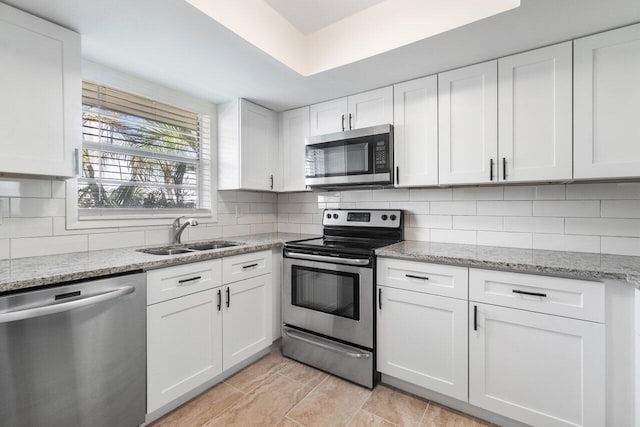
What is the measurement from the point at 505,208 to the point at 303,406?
73.8 inches

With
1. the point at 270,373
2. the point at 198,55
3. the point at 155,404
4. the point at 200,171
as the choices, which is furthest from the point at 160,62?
the point at 270,373

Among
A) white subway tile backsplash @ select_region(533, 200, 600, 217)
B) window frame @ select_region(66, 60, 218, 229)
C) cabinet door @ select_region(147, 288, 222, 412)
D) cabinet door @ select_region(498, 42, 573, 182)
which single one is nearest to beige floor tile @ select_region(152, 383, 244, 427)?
cabinet door @ select_region(147, 288, 222, 412)

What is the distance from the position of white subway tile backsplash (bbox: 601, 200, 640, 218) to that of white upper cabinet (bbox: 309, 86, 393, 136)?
144 centimetres

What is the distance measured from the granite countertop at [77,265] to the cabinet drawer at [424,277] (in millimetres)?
1037

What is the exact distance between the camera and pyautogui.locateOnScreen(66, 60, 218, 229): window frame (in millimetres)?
1803

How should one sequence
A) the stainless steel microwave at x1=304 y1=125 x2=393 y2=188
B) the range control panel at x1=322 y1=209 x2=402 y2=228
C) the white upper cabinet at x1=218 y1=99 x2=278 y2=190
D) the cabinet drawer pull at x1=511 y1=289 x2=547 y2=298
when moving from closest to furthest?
the cabinet drawer pull at x1=511 y1=289 x2=547 y2=298
the stainless steel microwave at x1=304 y1=125 x2=393 y2=188
the range control panel at x1=322 y1=209 x2=402 y2=228
the white upper cabinet at x1=218 y1=99 x2=278 y2=190

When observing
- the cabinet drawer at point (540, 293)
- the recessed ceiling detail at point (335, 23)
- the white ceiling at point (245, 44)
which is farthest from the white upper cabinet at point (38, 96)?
the cabinet drawer at point (540, 293)

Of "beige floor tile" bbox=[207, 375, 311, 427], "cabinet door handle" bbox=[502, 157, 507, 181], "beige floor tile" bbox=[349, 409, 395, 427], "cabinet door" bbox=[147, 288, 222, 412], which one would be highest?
"cabinet door handle" bbox=[502, 157, 507, 181]

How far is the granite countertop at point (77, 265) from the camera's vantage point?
45.9 inches

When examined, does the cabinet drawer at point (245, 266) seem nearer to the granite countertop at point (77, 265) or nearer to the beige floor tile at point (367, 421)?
the granite countertop at point (77, 265)

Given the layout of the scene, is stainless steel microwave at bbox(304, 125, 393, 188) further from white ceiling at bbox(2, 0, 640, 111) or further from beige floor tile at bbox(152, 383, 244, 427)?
beige floor tile at bbox(152, 383, 244, 427)

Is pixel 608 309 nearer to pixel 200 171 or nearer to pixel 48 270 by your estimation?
pixel 48 270

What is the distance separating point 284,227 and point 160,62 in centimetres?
186

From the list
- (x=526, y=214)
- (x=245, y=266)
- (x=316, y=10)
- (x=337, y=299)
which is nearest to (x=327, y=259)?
(x=337, y=299)
